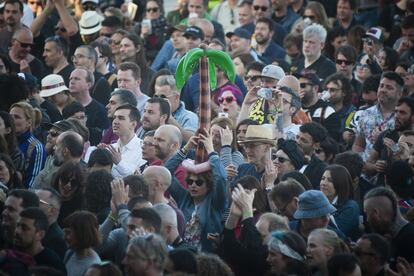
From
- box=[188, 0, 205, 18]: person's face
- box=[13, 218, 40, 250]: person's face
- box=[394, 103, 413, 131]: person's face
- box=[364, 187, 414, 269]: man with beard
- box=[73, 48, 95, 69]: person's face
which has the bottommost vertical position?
box=[188, 0, 205, 18]: person's face

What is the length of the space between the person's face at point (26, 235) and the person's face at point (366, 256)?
2.49m

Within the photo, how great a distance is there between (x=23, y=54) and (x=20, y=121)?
152 inches

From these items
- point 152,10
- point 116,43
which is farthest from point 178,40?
point 152,10

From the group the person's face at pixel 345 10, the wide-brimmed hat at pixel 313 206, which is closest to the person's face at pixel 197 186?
the wide-brimmed hat at pixel 313 206

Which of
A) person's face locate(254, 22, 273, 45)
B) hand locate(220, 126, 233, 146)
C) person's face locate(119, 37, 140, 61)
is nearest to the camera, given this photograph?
hand locate(220, 126, 233, 146)

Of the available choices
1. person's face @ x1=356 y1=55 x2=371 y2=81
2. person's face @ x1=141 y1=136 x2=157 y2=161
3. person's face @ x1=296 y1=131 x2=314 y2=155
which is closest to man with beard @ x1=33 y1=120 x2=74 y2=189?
person's face @ x1=141 y1=136 x2=157 y2=161

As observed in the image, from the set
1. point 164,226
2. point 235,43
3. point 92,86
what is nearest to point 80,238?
point 164,226

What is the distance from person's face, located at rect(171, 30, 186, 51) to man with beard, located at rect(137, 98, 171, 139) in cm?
372

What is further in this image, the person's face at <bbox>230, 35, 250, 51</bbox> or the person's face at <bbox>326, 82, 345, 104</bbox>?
the person's face at <bbox>230, 35, 250, 51</bbox>

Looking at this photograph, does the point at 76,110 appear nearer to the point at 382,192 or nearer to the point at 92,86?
the point at 92,86

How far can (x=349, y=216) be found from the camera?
1191cm

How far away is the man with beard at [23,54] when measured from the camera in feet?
57.2

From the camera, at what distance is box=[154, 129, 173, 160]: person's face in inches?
520

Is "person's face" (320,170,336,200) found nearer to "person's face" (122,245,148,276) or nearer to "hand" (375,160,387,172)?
"hand" (375,160,387,172)
